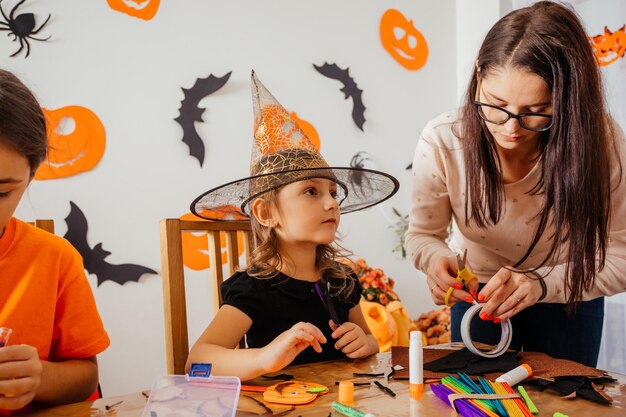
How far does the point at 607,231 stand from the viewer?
1236mm

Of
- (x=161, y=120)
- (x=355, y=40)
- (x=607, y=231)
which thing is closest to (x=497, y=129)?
(x=607, y=231)

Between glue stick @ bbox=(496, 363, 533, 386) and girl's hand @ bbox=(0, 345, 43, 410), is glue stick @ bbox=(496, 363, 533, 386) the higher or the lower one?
the lower one

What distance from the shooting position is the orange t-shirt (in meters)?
0.97

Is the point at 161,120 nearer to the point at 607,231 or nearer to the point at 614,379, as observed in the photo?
the point at 607,231

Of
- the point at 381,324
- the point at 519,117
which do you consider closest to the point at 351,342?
the point at 519,117

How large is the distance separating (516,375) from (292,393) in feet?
1.17

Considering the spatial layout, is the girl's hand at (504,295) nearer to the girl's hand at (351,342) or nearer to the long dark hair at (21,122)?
the girl's hand at (351,342)

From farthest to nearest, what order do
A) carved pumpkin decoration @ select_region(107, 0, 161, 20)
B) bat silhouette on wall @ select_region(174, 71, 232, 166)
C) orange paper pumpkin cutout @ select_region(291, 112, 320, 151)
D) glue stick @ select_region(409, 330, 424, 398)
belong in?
orange paper pumpkin cutout @ select_region(291, 112, 320, 151) → bat silhouette on wall @ select_region(174, 71, 232, 166) → carved pumpkin decoration @ select_region(107, 0, 161, 20) → glue stick @ select_region(409, 330, 424, 398)

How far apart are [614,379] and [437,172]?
0.61 metres

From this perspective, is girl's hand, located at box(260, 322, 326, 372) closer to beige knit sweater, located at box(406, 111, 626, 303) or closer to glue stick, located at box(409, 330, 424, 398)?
glue stick, located at box(409, 330, 424, 398)

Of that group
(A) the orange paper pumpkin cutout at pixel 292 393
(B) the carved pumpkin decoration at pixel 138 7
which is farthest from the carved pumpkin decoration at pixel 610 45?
Answer: (A) the orange paper pumpkin cutout at pixel 292 393

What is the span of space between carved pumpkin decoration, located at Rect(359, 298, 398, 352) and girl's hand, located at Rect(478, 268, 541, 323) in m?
1.33

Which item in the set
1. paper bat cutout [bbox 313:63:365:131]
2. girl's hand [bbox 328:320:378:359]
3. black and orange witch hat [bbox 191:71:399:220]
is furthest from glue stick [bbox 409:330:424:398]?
paper bat cutout [bbox 313:63:365:131]

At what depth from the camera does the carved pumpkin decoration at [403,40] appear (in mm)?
3072
